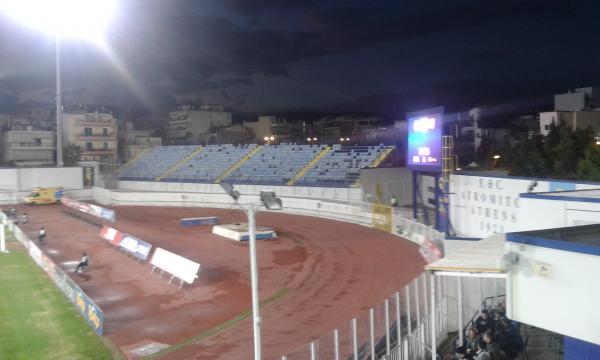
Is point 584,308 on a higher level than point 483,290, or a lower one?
higher

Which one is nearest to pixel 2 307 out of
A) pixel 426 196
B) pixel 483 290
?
pixel 483 290

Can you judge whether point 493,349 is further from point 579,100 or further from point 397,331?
point 579,100

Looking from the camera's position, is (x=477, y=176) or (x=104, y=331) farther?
(x=477, y=176)

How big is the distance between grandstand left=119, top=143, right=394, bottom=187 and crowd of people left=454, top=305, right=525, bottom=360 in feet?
95.8

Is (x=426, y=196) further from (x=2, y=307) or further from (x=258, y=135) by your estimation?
(x=258, y=135)

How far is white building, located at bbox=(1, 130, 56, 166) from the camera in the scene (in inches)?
2680

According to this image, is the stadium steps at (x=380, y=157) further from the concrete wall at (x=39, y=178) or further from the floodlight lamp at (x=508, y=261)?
the floodlight lamp at (x=508, y=261)

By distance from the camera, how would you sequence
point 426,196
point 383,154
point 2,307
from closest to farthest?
point 2,307 < point 426,196 < point 383,154

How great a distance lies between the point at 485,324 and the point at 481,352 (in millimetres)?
1409

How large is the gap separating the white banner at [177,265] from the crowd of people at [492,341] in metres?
10.4

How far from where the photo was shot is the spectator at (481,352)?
873cm

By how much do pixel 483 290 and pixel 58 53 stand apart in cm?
4367

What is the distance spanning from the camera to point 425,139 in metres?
24.3

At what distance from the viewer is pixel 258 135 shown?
10225 cm
